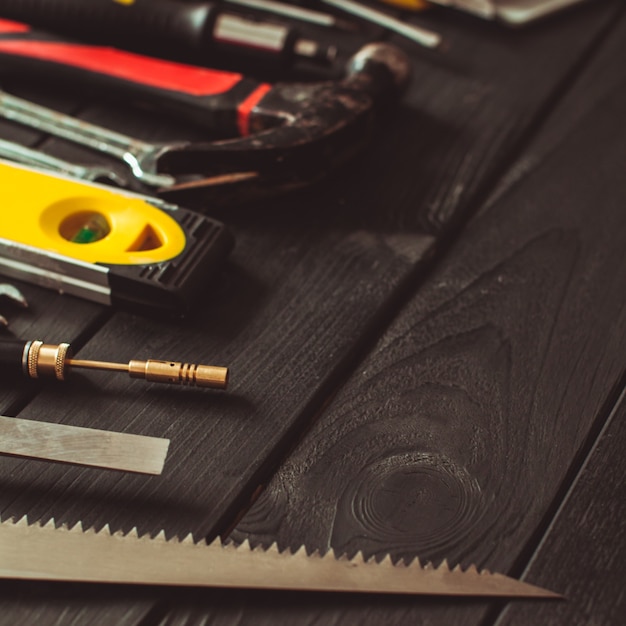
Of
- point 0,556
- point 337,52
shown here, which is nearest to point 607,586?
point 0,556

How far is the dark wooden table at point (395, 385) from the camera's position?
0.64 metres

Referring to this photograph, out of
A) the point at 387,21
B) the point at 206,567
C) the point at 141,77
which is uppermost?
the point at 387,21

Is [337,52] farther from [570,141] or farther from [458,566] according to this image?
[458,566]

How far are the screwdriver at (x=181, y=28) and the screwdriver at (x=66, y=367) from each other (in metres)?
0.48

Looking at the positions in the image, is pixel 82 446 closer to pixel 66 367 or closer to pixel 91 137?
pixel 66 367

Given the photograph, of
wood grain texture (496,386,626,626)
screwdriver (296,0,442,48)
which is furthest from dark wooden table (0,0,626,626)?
screwdriver (296,0,442,48)

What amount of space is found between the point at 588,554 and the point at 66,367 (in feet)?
1.44

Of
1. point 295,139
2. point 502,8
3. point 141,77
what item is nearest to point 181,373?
point 295,139

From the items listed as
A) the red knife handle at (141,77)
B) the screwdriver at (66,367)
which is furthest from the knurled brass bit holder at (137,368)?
the red knife handle at (141,77)

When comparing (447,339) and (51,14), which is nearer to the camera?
(447,339)

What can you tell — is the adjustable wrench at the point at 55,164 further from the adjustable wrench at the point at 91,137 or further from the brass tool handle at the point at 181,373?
the brass tool handle at the point at 181,373

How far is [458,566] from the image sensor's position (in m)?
0.63

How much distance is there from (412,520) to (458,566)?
5 centimetres

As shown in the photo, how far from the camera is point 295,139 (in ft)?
2.89
